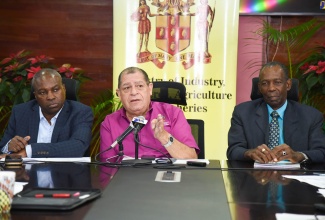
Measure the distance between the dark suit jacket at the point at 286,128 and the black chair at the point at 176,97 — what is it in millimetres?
214

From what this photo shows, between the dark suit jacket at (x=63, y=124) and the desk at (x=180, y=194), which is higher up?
the dark suit jacket at (x=63, y=124)

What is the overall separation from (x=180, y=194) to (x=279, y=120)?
5.41 feet

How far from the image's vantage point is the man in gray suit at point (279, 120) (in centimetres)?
316

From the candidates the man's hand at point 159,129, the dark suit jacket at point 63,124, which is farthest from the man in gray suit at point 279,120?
the dark suit jacket at point 63,124

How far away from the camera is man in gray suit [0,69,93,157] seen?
3299 millimetres

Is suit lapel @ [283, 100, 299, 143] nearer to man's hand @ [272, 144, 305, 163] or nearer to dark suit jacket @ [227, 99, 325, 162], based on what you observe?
dark suit jacket @ [227, 99, 325, 162]

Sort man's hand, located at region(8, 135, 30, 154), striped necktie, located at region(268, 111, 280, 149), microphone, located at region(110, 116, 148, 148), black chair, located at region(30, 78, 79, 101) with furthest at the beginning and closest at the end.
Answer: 1. black chair, located at region(30, 78, 79, 101)
2. striped necktie, located at region(268, 111, 280, 149)
3. man's hand, located at region(8, 135, 30, 154)
4. microphone, located at region(110, 116, 148, 148)

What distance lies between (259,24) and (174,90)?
7.54ft

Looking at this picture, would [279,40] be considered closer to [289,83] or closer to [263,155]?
[289,83]

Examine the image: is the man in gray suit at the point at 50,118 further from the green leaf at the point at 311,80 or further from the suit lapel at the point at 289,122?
the green leaf at the point at 311,80

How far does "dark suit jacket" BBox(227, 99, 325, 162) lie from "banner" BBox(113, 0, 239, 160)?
4.76 ft

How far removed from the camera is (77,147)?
310 centimetres

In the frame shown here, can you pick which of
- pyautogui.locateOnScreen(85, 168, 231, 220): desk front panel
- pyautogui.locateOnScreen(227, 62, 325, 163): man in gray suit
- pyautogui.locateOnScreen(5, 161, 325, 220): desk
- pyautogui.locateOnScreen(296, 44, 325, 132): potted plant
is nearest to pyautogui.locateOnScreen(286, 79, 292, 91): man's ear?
pyautogui.locateOnScreen(227, 62, 325, 163): man in gray suit

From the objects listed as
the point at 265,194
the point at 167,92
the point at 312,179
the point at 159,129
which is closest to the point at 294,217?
the point at 265,194
